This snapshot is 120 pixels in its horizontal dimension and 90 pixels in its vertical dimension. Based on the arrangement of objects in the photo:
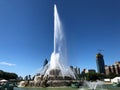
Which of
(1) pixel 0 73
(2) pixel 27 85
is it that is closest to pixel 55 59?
(2) pixel 27 85

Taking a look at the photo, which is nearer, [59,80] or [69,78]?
[59,80]

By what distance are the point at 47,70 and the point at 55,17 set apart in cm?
2472

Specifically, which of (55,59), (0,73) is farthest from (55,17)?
(0,73)

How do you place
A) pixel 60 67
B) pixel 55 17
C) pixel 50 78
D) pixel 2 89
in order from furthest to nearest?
1. pixel 60 67
2. pixel 50 78
3. pixel 55 17
4. pixel 2 89

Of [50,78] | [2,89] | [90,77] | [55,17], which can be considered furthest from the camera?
[90,77]

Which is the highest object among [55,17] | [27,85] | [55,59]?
[55,17]

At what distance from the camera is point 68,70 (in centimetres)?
6159

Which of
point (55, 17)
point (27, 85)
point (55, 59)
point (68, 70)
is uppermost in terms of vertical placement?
point (55, 17)

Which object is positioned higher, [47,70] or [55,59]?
[55,59]

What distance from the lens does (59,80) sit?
55094 mm

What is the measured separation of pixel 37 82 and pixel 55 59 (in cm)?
1130

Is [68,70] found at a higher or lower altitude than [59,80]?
higher

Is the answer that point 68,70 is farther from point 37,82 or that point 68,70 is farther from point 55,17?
point 55,17

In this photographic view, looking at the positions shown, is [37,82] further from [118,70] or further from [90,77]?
[118,70]
